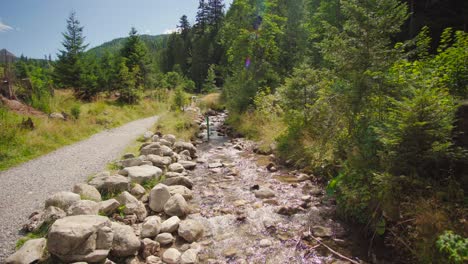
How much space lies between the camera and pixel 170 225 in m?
4.61

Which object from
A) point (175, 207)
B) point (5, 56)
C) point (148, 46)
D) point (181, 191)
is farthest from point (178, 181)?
point (148, 46)

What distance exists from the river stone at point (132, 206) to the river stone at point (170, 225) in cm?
64

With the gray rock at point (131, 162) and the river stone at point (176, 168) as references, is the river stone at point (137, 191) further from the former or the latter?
the river stone at point (176, 168)

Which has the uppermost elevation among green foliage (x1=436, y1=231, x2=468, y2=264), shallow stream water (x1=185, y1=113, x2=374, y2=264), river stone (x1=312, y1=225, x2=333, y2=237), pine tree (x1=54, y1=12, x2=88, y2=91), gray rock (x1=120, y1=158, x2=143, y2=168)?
pine tree (x1=54, y1=12, x2=88, y2=91)

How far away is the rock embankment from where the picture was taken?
336 centimetres

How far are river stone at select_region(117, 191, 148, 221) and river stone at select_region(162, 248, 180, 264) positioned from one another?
1.26 meters

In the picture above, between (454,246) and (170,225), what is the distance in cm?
412

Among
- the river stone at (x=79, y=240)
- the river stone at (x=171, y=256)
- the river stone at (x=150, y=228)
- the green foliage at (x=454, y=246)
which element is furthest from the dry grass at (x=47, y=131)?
the green foliage at (x=454, y=246)

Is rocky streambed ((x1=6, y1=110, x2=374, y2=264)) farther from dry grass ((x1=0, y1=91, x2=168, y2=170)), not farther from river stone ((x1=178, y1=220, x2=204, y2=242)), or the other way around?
Answer: dry grass ((x1=0, y1=91, x2=168, y2=170))

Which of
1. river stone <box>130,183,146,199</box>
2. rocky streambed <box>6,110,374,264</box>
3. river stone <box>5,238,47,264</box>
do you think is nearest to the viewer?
river stone <box>5,238,47,264</box>

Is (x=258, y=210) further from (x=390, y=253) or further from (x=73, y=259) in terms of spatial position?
(x=73, y=259)

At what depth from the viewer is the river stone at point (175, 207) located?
5188 millimetres

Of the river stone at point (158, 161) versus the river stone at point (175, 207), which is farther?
the river stone at point (158, 161)

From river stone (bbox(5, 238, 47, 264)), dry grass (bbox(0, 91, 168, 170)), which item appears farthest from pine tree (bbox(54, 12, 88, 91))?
river stone (bbox(5, 238, 47, 264))
